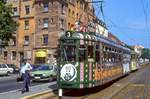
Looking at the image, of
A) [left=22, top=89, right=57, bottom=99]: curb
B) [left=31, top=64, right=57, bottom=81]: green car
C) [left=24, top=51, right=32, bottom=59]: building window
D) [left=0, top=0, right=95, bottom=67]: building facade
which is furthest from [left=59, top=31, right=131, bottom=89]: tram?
[left=24, top=51, right=32, bottom=59]: building window

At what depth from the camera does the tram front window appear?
20.3 m

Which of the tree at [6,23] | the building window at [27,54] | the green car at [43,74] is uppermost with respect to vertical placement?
the tree at [6,23]

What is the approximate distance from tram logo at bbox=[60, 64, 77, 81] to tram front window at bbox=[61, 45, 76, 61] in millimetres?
381

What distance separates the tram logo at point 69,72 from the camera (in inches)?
794

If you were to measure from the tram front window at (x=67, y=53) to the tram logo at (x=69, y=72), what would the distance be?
1.25ft

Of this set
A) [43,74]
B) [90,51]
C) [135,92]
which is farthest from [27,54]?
[90,51]

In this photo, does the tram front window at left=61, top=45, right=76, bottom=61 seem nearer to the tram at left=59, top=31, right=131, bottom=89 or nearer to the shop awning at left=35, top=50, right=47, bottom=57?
the tram at left=59, top=31, right=131, bottom=89

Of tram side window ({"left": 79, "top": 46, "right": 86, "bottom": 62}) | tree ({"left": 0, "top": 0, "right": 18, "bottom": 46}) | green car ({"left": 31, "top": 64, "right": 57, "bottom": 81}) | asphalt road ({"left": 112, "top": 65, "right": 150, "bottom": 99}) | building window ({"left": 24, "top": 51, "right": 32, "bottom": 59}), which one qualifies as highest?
tree ({"left": 0, "top": 0, "right": 18, "bottom": 46})

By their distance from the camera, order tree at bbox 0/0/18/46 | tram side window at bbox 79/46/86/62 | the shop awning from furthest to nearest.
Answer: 1. the shop awning
2. tree at bbox 0/0/18/46
3. tram side window at bbox 79/46/86/62

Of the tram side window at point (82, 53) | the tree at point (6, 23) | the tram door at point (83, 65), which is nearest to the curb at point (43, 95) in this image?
the tram door at point (83, 65)

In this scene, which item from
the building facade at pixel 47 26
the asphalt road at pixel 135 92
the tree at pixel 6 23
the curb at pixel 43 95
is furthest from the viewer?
the building facade at pixel 47 26

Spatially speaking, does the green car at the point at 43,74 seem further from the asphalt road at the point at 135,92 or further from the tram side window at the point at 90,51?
the tram side window at the point at 90,51

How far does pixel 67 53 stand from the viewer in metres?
20.4

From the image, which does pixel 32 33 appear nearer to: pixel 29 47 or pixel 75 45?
pixel 29 47
